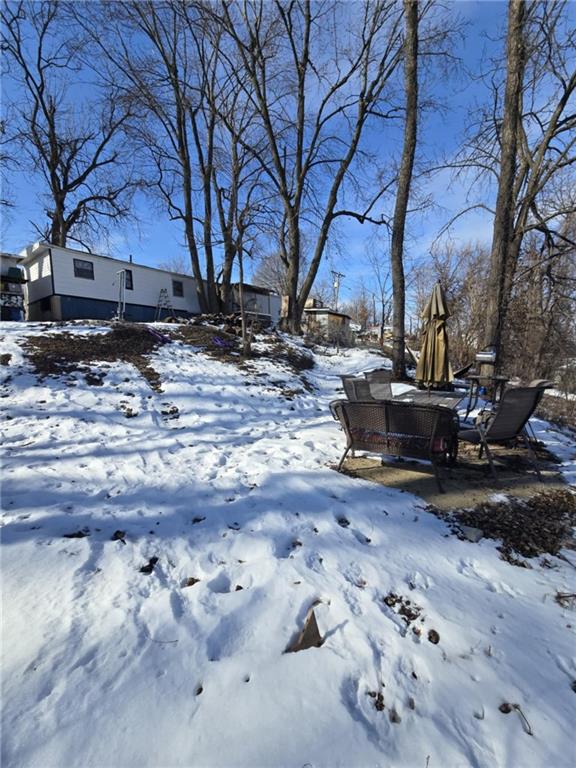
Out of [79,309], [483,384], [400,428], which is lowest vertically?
[400,428]

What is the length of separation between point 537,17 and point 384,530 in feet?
33.7

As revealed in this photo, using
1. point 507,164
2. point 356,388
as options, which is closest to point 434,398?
point 356,388

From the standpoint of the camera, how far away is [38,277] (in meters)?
18.3

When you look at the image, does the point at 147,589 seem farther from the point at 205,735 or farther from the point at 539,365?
the point at 539,365

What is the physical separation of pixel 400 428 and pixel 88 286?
19.5 meters

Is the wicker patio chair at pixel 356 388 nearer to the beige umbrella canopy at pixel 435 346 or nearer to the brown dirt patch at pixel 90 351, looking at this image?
the beige umbrella canopy at pixel 435 346

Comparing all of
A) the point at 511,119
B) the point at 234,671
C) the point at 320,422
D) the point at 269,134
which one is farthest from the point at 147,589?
the point at 269,134

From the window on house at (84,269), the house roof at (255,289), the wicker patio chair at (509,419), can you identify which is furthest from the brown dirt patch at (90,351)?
the house roof at (255,289)

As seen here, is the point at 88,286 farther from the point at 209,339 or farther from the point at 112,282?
the point at 209,339

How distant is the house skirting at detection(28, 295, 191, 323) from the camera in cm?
1739

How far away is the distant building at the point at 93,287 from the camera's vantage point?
17.3m

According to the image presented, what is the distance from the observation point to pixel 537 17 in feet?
22.7

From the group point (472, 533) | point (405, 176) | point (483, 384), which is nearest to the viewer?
point (472, 533)

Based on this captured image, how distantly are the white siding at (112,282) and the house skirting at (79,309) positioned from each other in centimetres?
26
